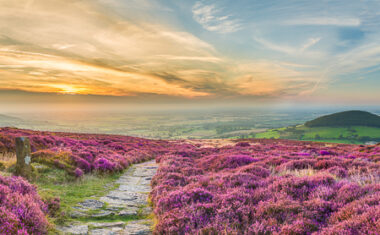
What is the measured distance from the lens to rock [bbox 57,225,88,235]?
17.7ft

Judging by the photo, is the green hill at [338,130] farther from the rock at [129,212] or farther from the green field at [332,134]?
the rock at [129,212]

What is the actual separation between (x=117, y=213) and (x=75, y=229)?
169cm

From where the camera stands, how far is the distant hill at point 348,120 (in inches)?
5325

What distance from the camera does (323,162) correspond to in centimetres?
1184

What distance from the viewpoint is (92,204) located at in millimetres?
→ 7656

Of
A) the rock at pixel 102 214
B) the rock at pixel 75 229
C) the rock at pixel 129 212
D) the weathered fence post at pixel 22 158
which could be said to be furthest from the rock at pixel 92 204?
the weathered fence post at pixel 22 158

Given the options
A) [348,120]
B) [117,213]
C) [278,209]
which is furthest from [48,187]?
[348,120]

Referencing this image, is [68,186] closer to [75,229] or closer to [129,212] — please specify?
[129,212]

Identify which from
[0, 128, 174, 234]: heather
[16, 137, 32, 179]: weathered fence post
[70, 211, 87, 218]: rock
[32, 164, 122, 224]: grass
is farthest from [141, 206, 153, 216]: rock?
[16, 137, 32, 179]: weathered fence post

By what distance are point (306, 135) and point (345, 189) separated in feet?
420

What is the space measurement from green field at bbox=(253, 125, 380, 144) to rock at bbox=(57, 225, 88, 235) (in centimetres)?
10044

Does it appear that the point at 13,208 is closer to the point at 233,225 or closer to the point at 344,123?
the point at 233,225

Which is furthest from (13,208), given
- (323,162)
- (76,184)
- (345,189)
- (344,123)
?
(344,123)

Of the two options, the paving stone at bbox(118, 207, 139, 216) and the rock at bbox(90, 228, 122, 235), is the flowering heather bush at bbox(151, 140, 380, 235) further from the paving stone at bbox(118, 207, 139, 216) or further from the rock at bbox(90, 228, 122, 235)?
the rock at bbox(90, 228, 122, 235)
